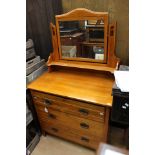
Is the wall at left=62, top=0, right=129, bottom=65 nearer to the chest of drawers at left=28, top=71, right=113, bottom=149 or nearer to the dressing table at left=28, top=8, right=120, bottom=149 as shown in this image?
the dressing table at left=28, top=8, right=120, bottom=149

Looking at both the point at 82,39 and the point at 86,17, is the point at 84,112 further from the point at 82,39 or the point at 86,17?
the point at 86,17

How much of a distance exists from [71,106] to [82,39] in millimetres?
632

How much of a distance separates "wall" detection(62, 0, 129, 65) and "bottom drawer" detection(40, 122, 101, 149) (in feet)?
2.70

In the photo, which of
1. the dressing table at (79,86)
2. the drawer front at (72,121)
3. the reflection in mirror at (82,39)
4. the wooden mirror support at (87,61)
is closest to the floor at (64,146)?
the dressing table at (79,86)

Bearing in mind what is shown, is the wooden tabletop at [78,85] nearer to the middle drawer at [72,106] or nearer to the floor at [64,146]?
the middle drawer at [72,106]

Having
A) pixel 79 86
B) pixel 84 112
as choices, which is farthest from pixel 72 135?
pixel 79 86

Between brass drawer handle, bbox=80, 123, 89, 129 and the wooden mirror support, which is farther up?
the wooden mirror support

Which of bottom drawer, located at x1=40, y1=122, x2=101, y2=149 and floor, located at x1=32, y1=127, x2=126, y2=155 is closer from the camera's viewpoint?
bottom drawer, located at x1=40, y1=122, x2=101, y2=149

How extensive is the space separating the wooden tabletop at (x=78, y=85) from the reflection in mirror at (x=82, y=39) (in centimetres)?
20

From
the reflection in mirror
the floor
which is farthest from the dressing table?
the floor

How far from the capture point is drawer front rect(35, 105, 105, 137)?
136 centimetres
